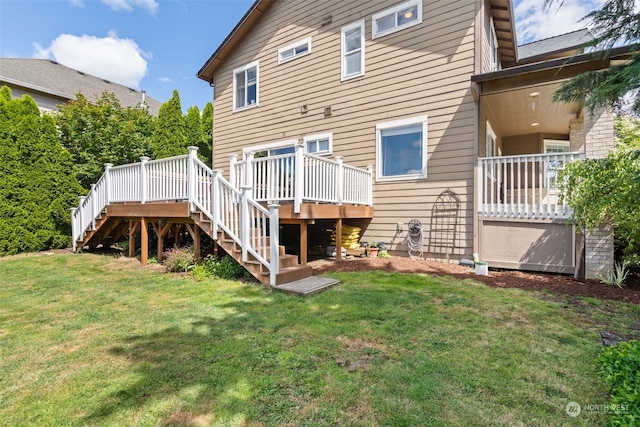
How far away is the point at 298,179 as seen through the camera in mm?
5934

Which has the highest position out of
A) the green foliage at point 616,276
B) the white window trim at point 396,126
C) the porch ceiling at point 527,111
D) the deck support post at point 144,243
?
the porch ceiling at point 527,111

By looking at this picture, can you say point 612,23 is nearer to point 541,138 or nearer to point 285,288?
point 285,288

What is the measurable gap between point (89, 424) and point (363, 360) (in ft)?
6.32

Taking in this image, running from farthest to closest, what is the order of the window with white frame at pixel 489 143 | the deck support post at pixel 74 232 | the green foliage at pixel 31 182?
the deck support post at pixel 74 232, the green foliage at pixel 31 182, the window with white frame at pixel 489 143

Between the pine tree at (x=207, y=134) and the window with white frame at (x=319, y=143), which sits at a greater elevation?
the pine tree at (x=207, y=134)

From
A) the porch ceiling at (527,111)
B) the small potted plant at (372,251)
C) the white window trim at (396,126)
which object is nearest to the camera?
the white window trim at (396,126)

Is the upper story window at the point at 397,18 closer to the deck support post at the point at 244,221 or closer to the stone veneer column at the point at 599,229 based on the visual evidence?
the stone veneer column at the point at 599,229

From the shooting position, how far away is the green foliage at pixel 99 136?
1095 cm

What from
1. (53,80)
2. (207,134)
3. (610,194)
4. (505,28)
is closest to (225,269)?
(610,194)

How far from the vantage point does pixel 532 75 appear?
6.10 m

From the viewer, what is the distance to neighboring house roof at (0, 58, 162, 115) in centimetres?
1360

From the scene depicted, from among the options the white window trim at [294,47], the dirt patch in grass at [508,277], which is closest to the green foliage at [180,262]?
the dirt patch in grass at [508,277]

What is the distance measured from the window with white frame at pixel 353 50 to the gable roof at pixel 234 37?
347 centimetres

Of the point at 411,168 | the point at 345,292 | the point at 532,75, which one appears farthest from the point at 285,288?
the point at 532,75
